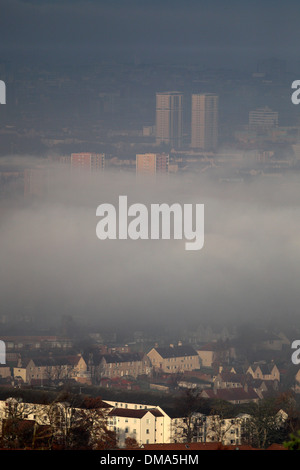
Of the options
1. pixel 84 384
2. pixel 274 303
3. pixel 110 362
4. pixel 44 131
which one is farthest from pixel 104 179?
pixel 84 384

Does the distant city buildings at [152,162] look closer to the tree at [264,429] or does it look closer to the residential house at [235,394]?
Answer: the residential house at [235,394]

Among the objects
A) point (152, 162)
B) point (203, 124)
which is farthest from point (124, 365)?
point (152, 162)

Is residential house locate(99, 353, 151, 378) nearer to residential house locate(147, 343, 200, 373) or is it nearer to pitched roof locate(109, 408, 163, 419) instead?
residential house locate(147, 343, 200, 373)

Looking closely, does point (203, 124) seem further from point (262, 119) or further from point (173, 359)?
point (173, 359)

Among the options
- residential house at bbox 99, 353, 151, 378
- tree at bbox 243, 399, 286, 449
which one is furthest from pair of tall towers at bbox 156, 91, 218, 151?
tree at bbox 243, 399, 286, 449

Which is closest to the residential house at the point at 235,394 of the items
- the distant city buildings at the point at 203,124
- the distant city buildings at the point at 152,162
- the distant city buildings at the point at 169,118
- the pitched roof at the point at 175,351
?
the pitched roof at the point at 175,351
